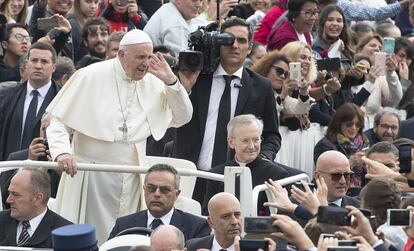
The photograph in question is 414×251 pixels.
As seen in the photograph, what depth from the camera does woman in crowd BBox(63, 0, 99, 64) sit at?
667 inches

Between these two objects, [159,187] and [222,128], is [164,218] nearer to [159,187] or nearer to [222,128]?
[159,187]

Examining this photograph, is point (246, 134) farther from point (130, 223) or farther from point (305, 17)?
point (305, 17)

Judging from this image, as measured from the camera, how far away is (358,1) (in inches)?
800

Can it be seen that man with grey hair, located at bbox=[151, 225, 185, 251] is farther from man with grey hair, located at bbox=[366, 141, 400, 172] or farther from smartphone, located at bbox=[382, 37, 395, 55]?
smartphone, located at bbox=[382, 37, 395, 55]

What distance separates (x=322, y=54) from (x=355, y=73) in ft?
2.25

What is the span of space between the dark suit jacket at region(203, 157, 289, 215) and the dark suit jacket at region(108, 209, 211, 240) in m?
0.71

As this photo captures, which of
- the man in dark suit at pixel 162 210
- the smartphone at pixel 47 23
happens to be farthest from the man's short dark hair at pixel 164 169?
the smartphone at pixel 47 23

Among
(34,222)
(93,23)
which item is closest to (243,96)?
(34,222)

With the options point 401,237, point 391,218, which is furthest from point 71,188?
point 391,218

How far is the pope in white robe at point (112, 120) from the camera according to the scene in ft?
42.7

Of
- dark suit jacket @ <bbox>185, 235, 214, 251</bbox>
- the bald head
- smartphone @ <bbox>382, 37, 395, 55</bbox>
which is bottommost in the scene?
dark suit jacket @ <bbox>185, 235, 214, 251</bbox>

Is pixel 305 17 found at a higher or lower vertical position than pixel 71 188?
higher

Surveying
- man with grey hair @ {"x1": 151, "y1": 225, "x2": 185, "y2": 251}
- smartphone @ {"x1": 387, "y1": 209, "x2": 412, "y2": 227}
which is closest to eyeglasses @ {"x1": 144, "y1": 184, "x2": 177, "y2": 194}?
man with grey hair @ {"x1": 151, "y1": 225, "x2": 185, "y2": 251}

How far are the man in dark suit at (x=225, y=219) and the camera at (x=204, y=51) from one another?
2168mm
